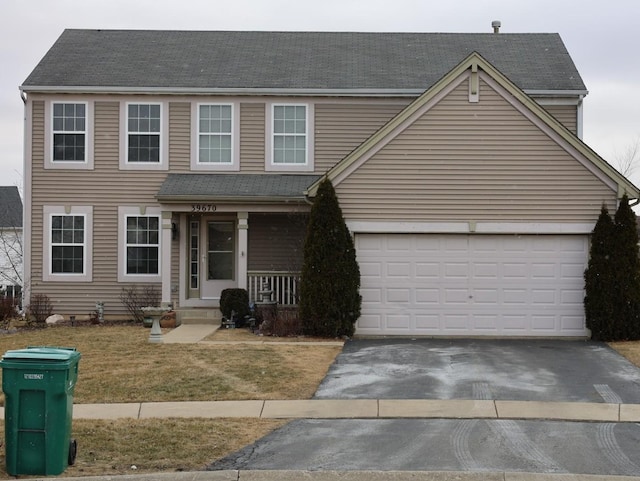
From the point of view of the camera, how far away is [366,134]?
69.9 feet

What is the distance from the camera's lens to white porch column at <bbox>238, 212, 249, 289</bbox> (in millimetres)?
19516

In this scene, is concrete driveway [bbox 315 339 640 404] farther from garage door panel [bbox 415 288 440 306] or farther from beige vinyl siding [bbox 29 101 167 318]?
beige vinyl siding [bbox 29 101 167 318]

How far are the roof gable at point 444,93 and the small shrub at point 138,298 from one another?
236 inches

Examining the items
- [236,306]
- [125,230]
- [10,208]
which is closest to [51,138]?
[125,230]

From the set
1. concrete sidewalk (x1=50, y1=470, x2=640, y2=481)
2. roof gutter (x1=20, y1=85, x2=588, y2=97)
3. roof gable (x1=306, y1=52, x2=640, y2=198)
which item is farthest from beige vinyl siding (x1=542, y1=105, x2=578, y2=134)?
concrete sidewalk (x1=50, y1=470, x2=640, y2=481)

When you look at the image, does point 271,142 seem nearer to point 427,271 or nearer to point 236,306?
point 236,306

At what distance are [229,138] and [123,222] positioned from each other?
3.63 meters

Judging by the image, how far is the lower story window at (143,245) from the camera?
21.2m

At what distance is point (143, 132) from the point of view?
2128 cm

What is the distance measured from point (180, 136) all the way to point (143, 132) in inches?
39.9

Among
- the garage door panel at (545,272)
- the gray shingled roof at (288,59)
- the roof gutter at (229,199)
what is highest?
the gray shingled roof at (288,59)

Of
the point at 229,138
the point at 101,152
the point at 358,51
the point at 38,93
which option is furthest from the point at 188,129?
the point at 358,51

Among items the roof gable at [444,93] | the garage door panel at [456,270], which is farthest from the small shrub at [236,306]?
the garage door panel at [456,270]

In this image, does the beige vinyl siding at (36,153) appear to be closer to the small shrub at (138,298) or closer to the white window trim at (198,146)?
the small shrub at (138,298)
